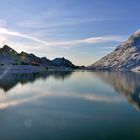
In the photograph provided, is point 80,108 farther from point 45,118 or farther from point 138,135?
point 138,135

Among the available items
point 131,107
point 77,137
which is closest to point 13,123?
point 77,137

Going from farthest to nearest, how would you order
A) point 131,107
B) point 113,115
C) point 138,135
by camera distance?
point 131,107
point 113,115
point 138,135

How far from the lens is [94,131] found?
31.5 meters

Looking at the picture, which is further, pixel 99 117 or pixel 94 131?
pixel 99 117

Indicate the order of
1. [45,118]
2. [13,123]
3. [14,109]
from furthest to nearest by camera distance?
[14,109], [45,118], [13,123]

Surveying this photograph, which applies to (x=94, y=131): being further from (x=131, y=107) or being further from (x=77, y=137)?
(x=131, y=107)

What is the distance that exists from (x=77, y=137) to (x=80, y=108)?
19.0 m

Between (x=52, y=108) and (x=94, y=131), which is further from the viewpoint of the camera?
(x=52, y=108)

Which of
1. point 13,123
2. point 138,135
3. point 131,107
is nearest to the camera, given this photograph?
point 138,135

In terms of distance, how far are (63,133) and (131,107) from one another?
2449 cm

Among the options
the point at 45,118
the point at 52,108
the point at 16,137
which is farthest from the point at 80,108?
the point at 16,137

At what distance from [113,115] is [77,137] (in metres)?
14.6

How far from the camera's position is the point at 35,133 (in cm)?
3000

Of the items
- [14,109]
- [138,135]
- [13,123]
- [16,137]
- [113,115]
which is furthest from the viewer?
[14,109]
